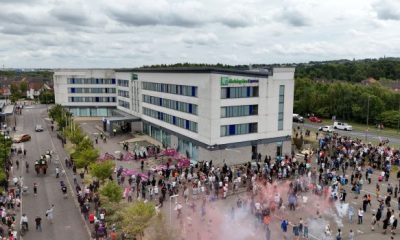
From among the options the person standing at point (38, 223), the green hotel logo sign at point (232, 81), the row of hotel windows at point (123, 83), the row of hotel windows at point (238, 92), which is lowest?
the person standing at point (38, 223)

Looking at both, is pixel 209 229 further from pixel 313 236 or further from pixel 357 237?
pixel 357 237

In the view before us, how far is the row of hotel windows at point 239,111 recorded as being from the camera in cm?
4256

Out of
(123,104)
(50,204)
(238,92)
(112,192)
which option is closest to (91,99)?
(123,104)

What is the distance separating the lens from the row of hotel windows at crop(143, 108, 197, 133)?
46031 mm

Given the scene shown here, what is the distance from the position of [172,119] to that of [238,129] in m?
10.7

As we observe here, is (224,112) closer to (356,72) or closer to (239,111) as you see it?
(239,111)

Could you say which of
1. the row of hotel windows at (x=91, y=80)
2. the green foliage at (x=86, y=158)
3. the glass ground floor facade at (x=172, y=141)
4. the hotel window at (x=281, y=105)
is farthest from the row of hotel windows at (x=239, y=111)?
the row of hotel windows at (x=91, y=80)

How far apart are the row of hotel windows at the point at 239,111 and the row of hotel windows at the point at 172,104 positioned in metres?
4.03

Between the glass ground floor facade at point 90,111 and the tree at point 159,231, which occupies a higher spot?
the tree at point 159,231

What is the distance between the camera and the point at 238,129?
4362 centimetres

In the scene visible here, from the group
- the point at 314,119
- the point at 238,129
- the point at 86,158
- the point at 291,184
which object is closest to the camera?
the point at 291,184

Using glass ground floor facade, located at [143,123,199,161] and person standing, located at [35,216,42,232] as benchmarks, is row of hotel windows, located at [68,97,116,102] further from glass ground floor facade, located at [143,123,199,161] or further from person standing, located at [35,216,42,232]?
person standing, located at [35,216,42,232]

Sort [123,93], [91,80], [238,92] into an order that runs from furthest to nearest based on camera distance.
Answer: [91,80], [123,93], [238,92]

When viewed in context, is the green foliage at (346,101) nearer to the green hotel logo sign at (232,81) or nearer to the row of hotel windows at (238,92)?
the row of hotel windows at (238,92)
